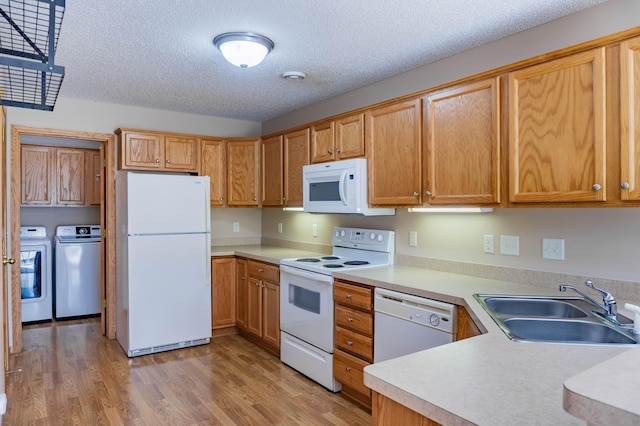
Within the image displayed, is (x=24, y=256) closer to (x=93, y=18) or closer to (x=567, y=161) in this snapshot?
(x=93, y=18)

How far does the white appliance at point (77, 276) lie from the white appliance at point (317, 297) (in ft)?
9.42

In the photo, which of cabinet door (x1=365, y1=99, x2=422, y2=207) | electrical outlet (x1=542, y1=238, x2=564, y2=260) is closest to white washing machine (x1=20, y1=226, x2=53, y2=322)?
cabinet door (x1=365, y1=99, x2=422, y2=207)

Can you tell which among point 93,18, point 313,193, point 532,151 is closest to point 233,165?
point 313,193

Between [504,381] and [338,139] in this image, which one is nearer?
[504,381]

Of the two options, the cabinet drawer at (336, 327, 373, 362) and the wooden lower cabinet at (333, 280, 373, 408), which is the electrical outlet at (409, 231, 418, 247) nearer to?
the wooden lower cabinet at (333, 280, 373, 408)

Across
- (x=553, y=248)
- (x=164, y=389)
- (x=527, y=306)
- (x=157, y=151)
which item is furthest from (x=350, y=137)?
(x=164, y=389)

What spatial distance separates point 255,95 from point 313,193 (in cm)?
110

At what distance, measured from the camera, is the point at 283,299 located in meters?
3.51

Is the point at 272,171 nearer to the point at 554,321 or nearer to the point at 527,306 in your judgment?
the point at 527,306

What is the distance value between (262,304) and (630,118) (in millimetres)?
3021

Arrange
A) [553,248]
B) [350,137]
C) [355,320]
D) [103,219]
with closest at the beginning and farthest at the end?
[553,248]
[355,320]
[350,137]
[103,219]

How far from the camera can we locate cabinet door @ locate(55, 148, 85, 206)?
17.2ft

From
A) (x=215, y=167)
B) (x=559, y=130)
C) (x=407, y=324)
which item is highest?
(x=215, y=167)

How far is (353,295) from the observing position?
2787 millimetres
